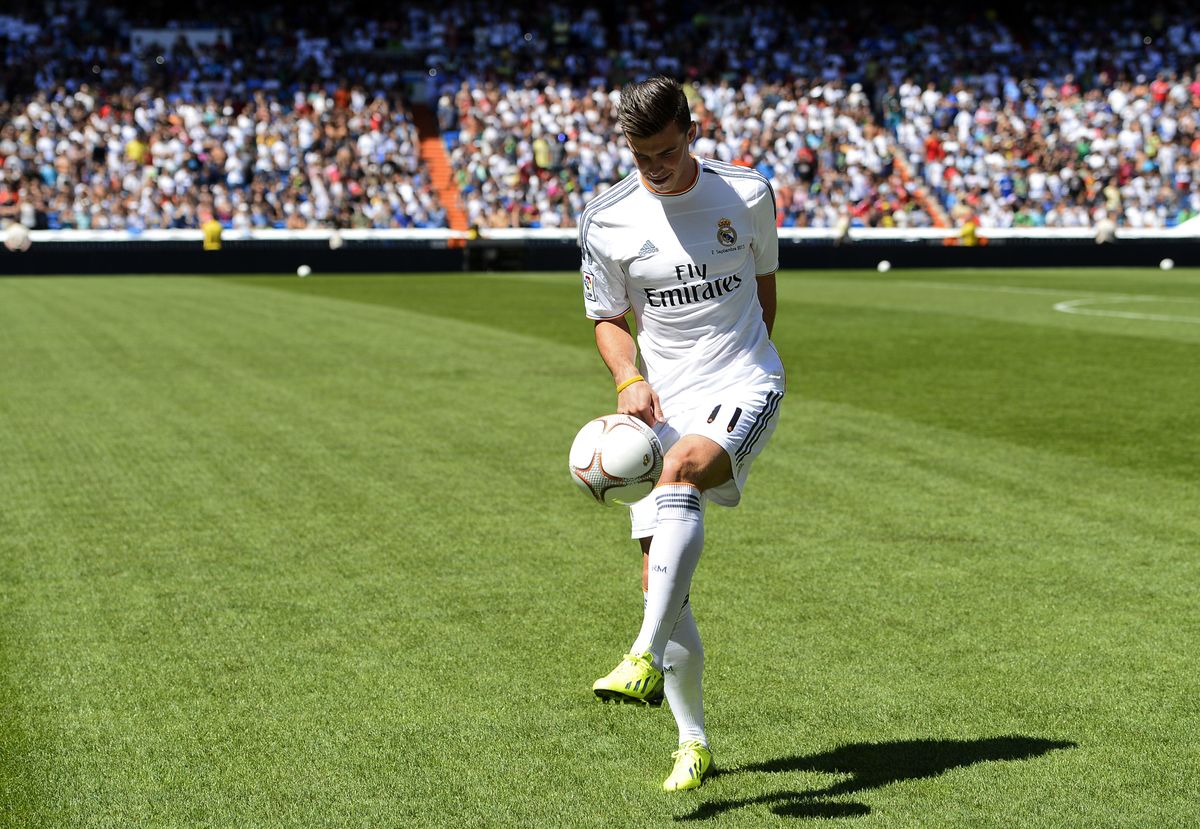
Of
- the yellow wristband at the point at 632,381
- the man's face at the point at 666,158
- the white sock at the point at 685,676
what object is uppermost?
the man's face at the point at 666,158

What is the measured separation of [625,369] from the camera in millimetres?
4734

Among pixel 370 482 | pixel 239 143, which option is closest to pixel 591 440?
pixel 370 482

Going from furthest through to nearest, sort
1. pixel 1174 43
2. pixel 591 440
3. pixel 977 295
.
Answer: pixel 1174 43, pixel 977 295, pixel 591 440

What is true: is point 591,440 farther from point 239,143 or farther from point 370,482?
point 239,143

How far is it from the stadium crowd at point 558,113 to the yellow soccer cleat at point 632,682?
34.7 meters

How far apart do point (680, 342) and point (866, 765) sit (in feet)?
4.74

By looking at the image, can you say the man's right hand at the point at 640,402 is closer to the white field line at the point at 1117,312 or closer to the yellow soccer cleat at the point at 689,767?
the yellow soccer cleat at the point at 689,767

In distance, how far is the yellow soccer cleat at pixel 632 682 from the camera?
4348mm

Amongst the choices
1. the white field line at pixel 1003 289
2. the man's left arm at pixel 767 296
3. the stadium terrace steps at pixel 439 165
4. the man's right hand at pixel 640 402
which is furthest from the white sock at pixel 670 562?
the stadium terrace steps at pixel 439 165

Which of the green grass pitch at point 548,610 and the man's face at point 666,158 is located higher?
the man's face at point 666,158

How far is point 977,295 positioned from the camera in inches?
1116

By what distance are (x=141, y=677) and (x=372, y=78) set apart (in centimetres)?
3979

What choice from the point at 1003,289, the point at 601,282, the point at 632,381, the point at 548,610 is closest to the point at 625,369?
the point at 632,381

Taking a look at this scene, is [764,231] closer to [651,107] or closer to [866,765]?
[651,107]
